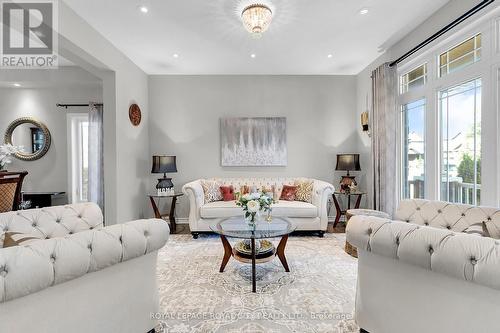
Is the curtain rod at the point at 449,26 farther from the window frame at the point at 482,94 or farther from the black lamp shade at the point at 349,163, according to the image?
the black lamp shade at the point at 349,163

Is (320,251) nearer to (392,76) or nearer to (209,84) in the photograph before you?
(392,76)

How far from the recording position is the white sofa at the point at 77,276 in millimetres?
991

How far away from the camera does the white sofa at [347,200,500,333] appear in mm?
1051

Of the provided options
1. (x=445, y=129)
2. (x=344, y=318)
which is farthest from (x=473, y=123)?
(x=344, y=318)

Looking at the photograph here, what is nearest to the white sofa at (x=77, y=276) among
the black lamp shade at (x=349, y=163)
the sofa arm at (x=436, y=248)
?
the sofa arm at (x=436, y=248)

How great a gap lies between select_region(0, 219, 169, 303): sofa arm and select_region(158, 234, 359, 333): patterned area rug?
84 centimetres

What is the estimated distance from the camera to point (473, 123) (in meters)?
2.46

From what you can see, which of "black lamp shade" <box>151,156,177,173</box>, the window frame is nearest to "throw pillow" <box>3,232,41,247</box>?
"black lamp shade" <box>151,156,177,173</box>

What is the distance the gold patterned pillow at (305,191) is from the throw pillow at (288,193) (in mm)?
64

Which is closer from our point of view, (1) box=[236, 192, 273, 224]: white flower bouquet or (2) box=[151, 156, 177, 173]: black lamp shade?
(1) box=[236, 192, 273, 224]: white flower bouquet

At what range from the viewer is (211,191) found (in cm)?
419

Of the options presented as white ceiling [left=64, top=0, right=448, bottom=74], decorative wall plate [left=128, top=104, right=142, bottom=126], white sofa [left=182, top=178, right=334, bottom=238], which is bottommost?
white sofa [left=182, top=178, right=334, bottom=238]

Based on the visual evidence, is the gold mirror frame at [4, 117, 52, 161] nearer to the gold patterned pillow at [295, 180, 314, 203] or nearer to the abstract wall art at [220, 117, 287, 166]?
the abstract wall art at [220, 117, 287, 166]

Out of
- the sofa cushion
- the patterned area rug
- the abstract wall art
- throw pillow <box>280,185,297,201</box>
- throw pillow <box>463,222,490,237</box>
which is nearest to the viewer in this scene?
throw pillow <box>463,222,490,237</box>
